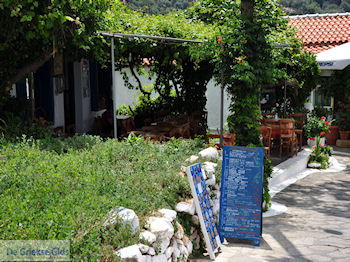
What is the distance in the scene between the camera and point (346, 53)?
14.2 m

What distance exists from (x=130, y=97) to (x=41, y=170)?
14.3m

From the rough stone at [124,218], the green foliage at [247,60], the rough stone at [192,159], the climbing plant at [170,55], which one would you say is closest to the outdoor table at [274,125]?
the climbing plant at [170,55]

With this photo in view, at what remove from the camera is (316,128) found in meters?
14.0

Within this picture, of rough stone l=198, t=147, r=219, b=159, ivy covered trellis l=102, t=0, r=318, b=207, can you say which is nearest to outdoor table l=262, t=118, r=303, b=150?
ivy covered trellis l=102, t=0, r=318, b=207

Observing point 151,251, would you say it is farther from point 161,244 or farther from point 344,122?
point 344,122

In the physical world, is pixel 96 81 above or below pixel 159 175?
above

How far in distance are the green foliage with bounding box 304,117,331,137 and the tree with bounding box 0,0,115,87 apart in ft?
22.7

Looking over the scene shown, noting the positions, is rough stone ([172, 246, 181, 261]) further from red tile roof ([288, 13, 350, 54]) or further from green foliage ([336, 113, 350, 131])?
red tile roof ([288, 13, 350, 54])

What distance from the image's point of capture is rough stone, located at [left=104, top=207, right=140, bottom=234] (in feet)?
15.6

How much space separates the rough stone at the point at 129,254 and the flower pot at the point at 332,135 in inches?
512

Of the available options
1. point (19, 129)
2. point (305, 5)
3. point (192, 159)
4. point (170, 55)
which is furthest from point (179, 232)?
point (305, 5)

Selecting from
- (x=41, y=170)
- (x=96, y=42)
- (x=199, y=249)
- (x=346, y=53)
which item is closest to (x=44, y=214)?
(x=41, y=170)

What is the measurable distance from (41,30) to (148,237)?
5.02 metres

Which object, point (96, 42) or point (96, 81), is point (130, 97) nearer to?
point (96, 81)
